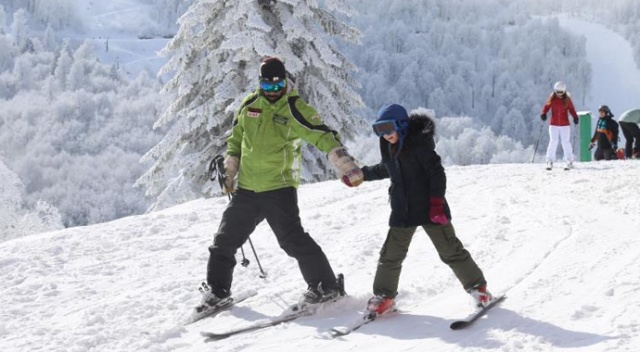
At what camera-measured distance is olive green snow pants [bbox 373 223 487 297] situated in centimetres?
475

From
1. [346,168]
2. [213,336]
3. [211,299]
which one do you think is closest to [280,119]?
[346,168]

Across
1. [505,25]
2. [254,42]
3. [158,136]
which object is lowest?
[158,136]

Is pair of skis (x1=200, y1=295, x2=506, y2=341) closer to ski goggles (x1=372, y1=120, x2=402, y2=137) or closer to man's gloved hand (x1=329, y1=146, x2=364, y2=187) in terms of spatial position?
man's gloved hand (x1=329, y1=146, x2=364, y2=187)

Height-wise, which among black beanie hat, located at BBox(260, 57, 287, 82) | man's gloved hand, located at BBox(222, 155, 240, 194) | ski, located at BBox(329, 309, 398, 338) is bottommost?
ski, located at BBox(329, 309, 398, 338)

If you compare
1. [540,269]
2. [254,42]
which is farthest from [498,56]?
[540,269]

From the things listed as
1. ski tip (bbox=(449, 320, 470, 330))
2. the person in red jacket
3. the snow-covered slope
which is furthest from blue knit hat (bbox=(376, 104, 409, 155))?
the snow-covered slope

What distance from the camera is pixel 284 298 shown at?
5785 mm

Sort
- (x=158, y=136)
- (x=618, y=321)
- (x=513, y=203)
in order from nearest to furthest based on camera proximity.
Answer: (x=618, y=321) → (x=513, y=203) → (x=158, y=136)

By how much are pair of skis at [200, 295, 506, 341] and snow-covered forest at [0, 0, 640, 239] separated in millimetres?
11288

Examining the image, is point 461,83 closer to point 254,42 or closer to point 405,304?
point 254,42

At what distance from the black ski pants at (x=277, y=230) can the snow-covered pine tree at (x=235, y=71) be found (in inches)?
420

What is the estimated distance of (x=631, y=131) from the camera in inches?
723

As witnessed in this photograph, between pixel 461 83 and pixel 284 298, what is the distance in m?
136

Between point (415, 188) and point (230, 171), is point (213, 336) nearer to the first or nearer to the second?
point (230, 171)
